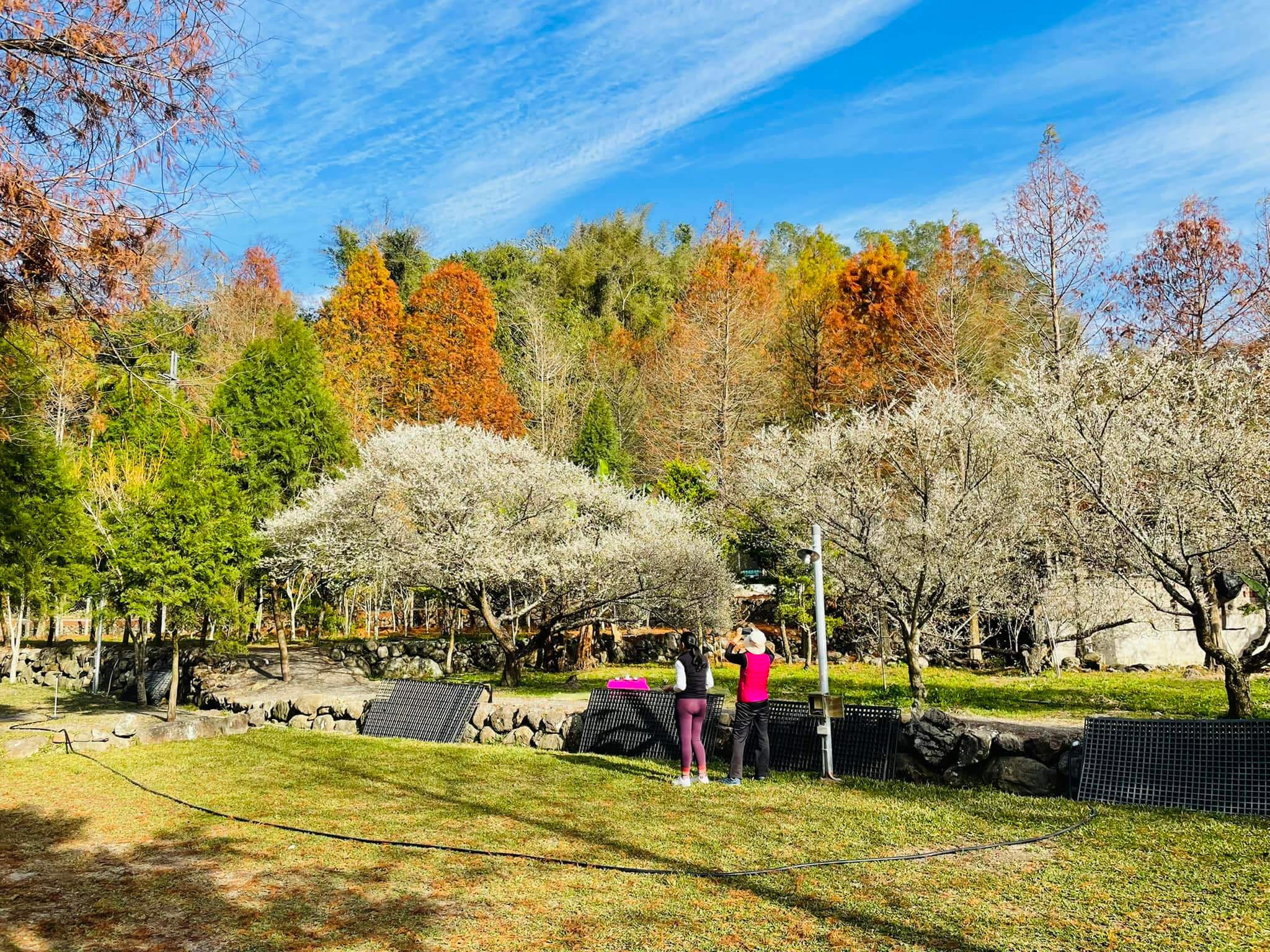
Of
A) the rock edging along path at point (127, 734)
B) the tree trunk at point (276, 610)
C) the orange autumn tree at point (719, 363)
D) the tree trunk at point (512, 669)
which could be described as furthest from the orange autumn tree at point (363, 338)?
the rock edging along path at point (127, 734)

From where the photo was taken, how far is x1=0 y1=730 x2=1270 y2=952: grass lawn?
177 inches

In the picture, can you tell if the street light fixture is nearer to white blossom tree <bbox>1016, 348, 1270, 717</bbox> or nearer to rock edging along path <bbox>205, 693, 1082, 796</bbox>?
rock edging along path <bbox>205, 693, 1082, 796</bbox>

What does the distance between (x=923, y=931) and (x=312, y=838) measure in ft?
14.4

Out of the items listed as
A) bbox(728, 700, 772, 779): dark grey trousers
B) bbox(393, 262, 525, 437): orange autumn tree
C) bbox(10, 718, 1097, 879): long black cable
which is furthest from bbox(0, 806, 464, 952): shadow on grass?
bbox(393, 262, 525, 437): orange autumn tree

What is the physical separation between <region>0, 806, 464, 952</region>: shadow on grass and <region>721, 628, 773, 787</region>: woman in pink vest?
395 cm

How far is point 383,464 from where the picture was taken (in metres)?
18.4

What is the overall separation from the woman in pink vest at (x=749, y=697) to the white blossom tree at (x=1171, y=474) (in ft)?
15.9

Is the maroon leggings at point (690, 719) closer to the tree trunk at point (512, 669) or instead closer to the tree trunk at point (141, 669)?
the tree trunk at point (512, 669)

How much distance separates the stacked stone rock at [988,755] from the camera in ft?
26.2

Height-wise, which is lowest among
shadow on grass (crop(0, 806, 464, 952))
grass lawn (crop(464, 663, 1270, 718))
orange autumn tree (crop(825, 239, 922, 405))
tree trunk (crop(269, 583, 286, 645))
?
grass lawn (crop(464, 663, 1270, 718))

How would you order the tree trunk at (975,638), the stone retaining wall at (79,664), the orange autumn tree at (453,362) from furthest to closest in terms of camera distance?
1. the orange autumn tree at (453,362)
2. the stone retaining wall at (79,664)
3. the tree trunk at (975,638)

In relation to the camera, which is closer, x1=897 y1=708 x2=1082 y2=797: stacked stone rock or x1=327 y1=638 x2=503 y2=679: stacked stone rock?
x1=897 y1=708 x2=1082 y2=797: stacked stone rock

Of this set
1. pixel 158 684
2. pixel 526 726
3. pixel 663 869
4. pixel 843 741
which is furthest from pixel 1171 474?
pixel 158 684

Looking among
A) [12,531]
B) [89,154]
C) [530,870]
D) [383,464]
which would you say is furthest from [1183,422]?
[12,531]
